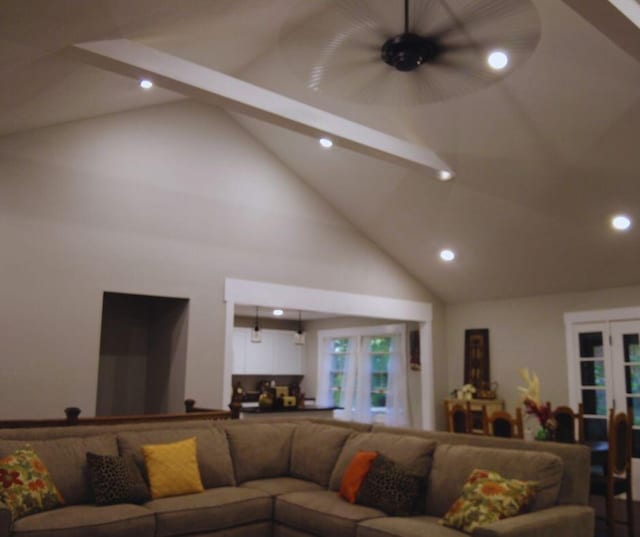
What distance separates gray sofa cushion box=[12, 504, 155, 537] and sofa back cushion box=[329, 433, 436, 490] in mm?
1356

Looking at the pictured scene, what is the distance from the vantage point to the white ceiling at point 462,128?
3.95m

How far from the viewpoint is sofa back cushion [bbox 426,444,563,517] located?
10.9ft

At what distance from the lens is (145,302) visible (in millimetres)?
7277

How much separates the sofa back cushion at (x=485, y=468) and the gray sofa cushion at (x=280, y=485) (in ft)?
3.39

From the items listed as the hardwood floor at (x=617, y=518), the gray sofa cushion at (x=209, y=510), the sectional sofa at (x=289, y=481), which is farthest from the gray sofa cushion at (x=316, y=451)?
the hardwood floor at (x=617, y=518)

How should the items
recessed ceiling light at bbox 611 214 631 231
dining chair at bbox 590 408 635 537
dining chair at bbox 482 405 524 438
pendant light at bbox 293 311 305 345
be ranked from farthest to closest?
pendant light at bbox 293 311 305 345 → recessed ceiling light at bbox 611 214 631 231 → dining chair at bbox 482 405 524 438 → dining chair at bbox 590 408 635 537

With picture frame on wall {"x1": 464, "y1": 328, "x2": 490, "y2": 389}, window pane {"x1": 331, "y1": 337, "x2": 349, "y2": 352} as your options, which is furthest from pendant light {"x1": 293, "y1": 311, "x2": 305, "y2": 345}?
picture frame on wall {"x1": 464, "y1": 328, "x2": 490, "y2": 389}

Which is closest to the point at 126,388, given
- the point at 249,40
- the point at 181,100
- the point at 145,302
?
the point at 145,302

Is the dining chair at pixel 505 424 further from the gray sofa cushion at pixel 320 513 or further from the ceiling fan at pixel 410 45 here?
the ceiling fan at pixel 410 45

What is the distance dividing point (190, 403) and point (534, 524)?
3.20m

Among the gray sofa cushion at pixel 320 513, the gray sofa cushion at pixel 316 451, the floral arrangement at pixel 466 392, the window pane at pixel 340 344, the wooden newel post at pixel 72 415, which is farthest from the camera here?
the window pane at pixel 340 344

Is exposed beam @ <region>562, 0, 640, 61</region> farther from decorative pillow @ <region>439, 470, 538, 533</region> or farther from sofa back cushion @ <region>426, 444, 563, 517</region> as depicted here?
decorative pillow @ <region>439, 470, 538, 533</region>

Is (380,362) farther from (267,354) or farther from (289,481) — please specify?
(289,481)

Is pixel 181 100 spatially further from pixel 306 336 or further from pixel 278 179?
pixel 306 336
